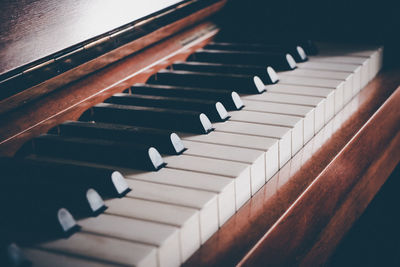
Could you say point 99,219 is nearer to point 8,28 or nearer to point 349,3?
point 8,28

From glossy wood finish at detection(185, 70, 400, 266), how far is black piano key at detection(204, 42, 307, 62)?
0.96 ft

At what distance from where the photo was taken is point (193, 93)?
1.63m

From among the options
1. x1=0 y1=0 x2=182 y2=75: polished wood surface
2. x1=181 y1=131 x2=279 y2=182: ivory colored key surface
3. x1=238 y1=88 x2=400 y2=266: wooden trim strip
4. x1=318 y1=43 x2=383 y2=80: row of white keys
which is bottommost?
x1=238 y1=88 x2=400 y2=266: wooden trim strip

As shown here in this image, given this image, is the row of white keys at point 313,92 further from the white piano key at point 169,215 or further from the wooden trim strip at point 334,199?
the white piano key at point 169,215

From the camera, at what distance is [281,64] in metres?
1.91

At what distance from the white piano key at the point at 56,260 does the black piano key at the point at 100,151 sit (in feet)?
1.15

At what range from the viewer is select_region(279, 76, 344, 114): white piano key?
1689mm

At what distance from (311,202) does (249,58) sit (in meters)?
0.77

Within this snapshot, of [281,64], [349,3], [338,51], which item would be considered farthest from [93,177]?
[349,3]

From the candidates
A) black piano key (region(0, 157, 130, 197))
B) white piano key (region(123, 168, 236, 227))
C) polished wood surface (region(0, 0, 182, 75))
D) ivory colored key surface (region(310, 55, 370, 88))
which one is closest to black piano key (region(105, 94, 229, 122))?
polished wood surface (region(0, 0, 182, 75))

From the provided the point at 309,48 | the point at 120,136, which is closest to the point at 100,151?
the point at 120,136

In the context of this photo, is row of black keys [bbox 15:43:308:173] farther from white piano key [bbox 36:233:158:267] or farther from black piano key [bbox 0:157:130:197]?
white piano key [bbox 36:233:158:267]

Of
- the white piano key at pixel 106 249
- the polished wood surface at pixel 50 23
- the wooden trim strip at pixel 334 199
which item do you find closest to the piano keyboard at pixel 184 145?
the white piano key at pixel 106 249

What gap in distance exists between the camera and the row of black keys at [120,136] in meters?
1.05
